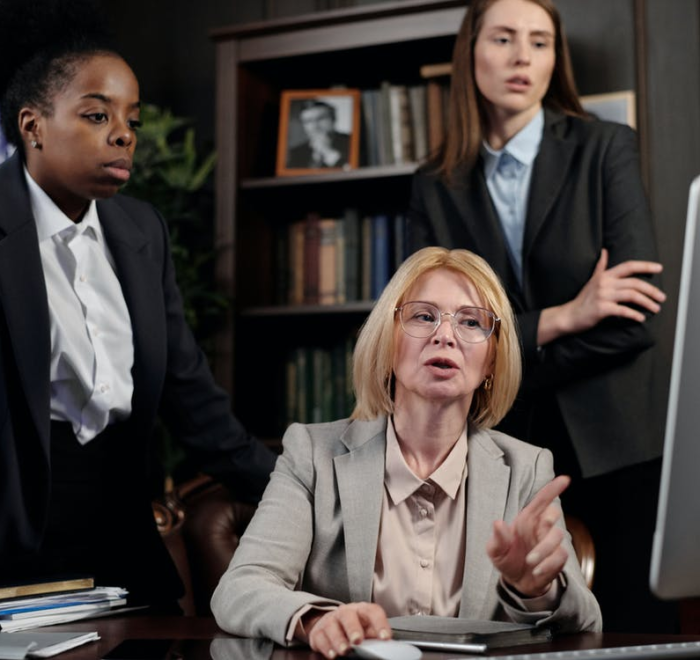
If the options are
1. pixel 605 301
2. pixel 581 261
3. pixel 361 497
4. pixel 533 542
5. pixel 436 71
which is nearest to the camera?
pixel 533 542

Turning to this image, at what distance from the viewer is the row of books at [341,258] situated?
3.08m

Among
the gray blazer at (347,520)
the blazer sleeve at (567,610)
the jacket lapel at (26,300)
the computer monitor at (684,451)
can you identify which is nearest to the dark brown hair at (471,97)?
the gray blazer at (347,520)

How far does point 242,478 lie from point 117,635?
76cm

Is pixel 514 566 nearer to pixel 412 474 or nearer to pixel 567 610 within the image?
pixel 567 610

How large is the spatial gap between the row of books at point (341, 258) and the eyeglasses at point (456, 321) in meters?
1.43

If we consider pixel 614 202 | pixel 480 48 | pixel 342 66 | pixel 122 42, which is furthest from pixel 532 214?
pixel 122 42

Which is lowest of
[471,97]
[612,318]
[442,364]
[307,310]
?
[442,364]

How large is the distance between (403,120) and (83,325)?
1.55 metres

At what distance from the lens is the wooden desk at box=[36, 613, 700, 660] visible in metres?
1.14

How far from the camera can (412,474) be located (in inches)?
62.2

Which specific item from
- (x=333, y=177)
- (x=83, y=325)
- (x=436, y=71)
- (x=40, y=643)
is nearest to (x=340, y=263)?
(x=333, y=177)

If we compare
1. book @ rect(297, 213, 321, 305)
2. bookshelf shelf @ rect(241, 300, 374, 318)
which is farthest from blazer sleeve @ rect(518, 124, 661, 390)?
book @ rect(297, 213, 321, 305)

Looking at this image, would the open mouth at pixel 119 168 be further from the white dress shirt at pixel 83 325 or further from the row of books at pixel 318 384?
the row of books at pixel 318 384

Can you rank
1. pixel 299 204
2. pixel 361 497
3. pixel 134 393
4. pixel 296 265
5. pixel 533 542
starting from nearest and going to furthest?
pixel 533 542
pixel 361 497
pixel 134 393
pixel 296 265
pixel 299 204
